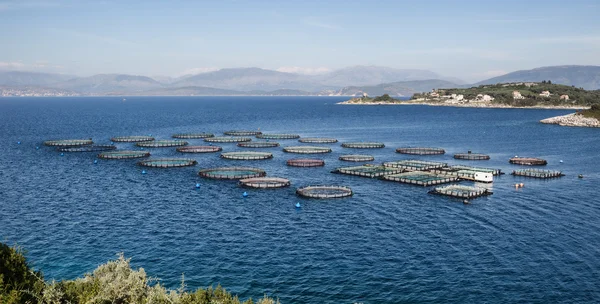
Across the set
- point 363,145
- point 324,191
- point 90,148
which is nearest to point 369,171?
point 324,191

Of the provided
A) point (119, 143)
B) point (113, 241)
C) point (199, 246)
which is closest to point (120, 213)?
point (113, 241)

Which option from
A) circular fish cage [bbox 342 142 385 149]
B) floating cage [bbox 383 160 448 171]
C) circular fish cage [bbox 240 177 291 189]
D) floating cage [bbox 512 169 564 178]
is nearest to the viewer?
circular fish cage [bbox 240 177 291 189]

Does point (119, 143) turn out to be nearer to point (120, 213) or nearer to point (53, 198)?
point (53, 198)

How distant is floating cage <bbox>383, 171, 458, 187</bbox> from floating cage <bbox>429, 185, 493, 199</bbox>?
6.82 m

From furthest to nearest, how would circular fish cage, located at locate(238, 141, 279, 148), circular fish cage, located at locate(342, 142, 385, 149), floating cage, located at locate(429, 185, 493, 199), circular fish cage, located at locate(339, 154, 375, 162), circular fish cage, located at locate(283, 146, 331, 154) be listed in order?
circular fish cage, located at locate(342, 142, 385, 149) → circular fish cage, located at locate(238, 141, 279, 148) → circular fish cage, located at locate(283, 146, 331, 154) → circular fish cage, located at locate(339, 154, 375, 162) → floating cage, located at locate(429, 185, 493, 199)

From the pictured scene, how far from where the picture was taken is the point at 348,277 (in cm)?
6025

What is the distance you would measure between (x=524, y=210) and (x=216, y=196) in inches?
2276

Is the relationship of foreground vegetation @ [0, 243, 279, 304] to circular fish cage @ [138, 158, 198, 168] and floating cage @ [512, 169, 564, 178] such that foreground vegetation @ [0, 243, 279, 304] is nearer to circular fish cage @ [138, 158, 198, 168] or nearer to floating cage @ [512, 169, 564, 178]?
circular fish cage @ [138, 158, 198, 168]

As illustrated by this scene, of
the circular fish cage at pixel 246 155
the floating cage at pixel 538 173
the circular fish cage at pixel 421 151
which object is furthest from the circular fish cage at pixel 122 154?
the floating cage at pixel 538 173

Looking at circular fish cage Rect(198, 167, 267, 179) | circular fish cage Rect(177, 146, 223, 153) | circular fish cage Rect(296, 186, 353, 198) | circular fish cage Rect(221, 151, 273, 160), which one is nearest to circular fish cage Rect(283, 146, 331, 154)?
circular fish cage Rect(221, 151, 273, 160)

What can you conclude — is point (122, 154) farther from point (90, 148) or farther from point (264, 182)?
point (264, 182)

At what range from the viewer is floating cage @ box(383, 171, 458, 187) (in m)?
114

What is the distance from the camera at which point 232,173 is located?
404 ft

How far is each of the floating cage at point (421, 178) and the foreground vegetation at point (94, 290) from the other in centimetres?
7548
